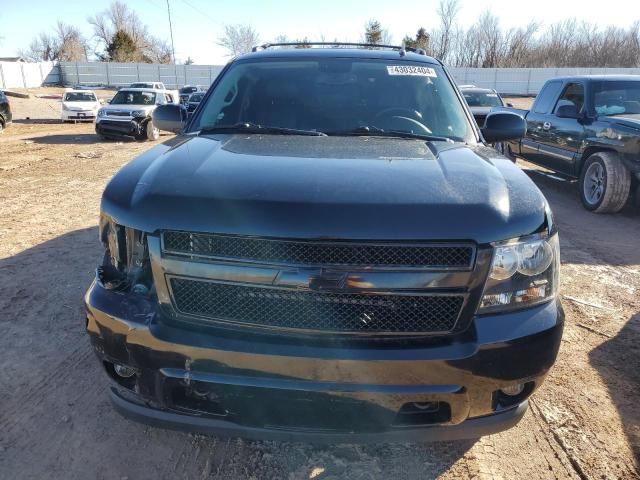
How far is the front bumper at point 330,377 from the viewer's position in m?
1.81

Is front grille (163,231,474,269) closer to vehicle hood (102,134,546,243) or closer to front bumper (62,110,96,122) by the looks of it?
vehicle hood (102,134,546,243)

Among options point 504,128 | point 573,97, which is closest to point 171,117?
point 504,128

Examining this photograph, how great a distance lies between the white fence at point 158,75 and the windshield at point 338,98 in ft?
151

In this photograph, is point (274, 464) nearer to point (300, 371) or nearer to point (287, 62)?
point (300, 371)

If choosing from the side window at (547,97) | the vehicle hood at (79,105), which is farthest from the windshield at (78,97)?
the side window at (547,97)

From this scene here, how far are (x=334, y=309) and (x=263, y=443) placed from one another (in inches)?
40.3

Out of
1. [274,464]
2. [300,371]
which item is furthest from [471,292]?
[274,464]

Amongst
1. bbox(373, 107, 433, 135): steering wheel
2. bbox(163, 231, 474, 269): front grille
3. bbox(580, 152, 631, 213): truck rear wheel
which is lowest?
bbox(580, 152, 631, 213): truck rear wheel

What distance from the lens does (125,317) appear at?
194cm

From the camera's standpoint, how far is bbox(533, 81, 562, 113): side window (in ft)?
27.3

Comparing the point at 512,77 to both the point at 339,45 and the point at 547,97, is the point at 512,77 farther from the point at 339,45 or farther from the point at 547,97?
the point at 339,45

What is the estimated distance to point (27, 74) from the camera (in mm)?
48250

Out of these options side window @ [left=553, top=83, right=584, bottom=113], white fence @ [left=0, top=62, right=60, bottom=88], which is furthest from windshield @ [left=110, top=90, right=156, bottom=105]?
white fence @ [left=0, top=62, right=60, bottom=88]

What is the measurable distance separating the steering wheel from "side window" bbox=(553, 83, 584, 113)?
544cm
